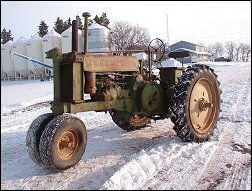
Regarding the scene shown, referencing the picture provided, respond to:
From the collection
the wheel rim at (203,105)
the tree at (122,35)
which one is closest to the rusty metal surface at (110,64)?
the wheel rim at (203,105)

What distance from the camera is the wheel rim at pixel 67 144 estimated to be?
441cm

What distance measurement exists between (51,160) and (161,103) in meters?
2.63

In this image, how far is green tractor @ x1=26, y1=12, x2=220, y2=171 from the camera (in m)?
4.41

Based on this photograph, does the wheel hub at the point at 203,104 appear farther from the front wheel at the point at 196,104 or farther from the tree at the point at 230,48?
the tree at the point at 230,48

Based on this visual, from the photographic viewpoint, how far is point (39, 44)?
43.8m

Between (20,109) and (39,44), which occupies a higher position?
(39,44)

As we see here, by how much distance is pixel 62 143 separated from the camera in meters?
4.46

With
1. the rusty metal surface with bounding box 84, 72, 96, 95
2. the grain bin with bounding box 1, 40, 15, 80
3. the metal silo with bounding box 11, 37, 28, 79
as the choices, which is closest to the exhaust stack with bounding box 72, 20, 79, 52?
the rusty metal surface with bounding box 84, 72, 96, 95

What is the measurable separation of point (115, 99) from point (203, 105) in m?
1.69

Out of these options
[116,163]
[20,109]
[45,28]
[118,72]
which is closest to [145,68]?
[118,72]

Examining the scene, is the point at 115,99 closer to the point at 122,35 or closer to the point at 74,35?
the point at 74,35

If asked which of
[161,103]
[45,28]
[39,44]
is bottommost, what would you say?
[161,103]

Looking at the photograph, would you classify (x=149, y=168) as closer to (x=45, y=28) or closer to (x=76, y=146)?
(x=76, y=146)

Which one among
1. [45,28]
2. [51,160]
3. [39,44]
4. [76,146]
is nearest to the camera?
[51,160]
